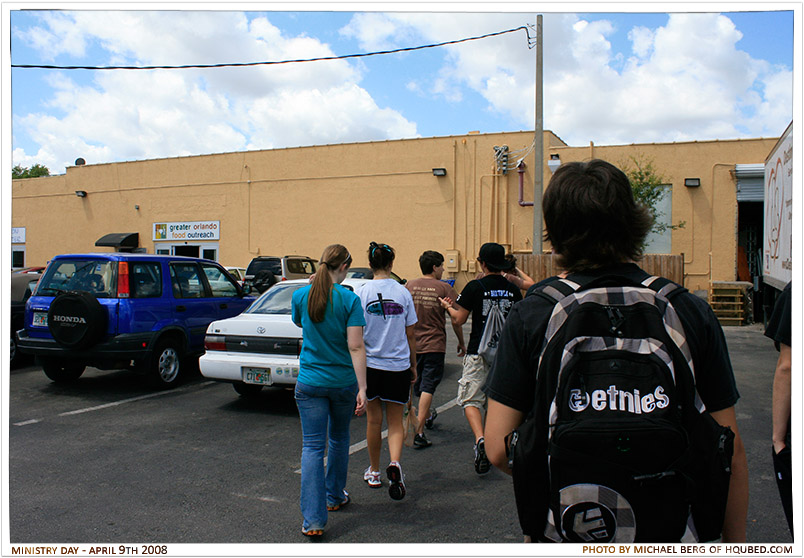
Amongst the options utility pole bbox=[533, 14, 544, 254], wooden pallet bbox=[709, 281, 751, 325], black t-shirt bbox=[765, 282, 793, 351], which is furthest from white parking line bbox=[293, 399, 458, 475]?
wooden pallet bbox=[709, 281, 751, 325]

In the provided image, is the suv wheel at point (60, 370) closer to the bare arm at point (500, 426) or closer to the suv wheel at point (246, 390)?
the suv wheel at point (246, 390)

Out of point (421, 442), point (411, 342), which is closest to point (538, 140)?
point (421, 442)

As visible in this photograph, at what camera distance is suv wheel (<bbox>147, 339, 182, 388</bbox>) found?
804cm

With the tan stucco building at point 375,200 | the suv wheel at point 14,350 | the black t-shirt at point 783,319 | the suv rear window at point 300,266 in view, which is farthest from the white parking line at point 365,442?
the tan stucco building at point 375,200

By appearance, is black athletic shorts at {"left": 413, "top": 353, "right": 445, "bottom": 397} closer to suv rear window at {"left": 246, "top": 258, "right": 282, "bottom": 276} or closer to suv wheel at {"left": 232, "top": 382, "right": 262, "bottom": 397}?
suv wheel at {"left": 232, "top": 382, "right": 262, "bottom": 397}

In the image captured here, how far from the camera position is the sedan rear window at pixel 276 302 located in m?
7.47

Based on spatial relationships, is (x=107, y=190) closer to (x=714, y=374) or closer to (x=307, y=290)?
(x=307, y=290)

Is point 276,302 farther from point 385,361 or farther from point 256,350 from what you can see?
point 385,361

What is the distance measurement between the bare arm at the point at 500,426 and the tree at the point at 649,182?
58.5ft

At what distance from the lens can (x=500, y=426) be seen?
1842mm

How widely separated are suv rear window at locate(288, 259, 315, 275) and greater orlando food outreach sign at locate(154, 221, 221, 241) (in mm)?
7215
